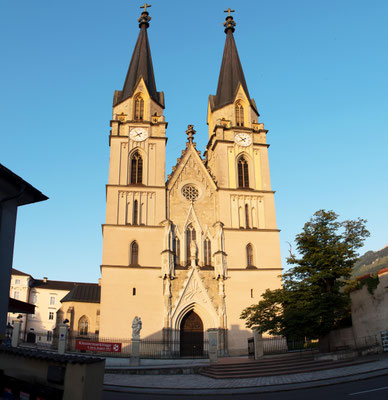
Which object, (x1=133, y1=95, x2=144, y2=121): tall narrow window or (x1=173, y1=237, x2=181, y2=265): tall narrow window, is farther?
(x1=133, y1=95, x2=144, y2=121): tall narrow window

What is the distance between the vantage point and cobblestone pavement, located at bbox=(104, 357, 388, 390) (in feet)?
51.6

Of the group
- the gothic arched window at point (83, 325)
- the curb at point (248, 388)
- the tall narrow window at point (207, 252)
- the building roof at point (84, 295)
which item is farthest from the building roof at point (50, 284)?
the curb at point (248, 388)

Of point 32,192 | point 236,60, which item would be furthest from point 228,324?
point 236,60

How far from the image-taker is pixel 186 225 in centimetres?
3488

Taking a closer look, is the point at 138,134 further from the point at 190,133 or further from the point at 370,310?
the point at 370,310

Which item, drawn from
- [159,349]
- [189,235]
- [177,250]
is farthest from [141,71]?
[159,349]

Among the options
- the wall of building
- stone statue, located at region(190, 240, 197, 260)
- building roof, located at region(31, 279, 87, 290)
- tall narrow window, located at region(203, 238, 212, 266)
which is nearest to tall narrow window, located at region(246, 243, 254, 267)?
tall narrow window, located at region(203, 238, 212, 266)

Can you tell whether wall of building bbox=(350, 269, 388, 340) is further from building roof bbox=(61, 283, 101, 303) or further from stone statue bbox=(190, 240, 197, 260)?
building roof bbox=(61, 283, 101, 303)

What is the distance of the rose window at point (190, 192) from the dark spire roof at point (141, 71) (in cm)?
883

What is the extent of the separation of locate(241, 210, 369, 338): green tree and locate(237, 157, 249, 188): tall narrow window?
1002 centimetres

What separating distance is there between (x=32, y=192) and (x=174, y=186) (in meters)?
23.1

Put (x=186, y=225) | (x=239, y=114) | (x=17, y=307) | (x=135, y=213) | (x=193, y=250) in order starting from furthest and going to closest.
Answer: (x=239, y=114)
(x=186, y=225)
(x=135, y=213)
(x=193, y=250)
(x=17, y=307)

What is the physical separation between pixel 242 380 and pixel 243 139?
994 inches

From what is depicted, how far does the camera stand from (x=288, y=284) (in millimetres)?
27266
